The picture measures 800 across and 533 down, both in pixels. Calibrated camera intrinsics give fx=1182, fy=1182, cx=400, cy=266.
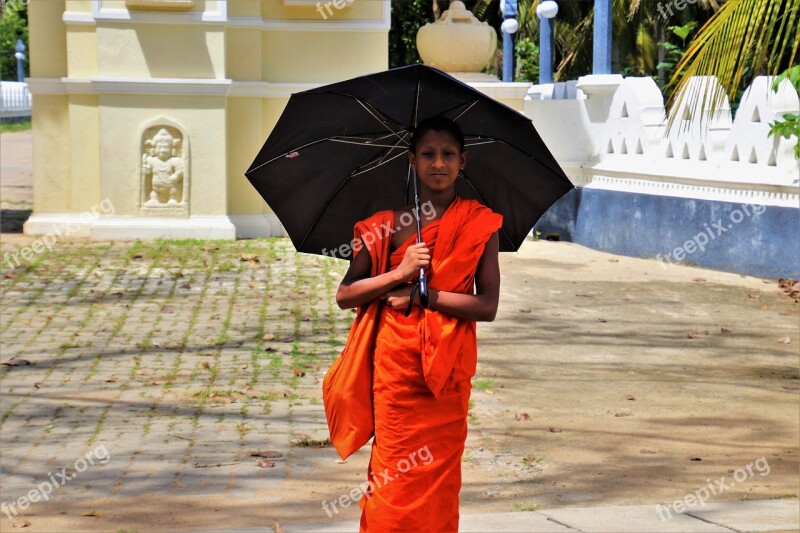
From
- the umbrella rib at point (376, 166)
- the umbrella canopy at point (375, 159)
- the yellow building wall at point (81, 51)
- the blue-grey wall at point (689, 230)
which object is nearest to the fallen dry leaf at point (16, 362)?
the umbrella canopy at point (375, 159)

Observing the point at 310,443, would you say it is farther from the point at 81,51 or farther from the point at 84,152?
the point at 81,51

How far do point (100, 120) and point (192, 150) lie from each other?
112 centimetres

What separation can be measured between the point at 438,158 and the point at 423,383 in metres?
0.79

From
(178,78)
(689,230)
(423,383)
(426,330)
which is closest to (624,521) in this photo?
(423,383)

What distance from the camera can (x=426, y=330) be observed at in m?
4.11

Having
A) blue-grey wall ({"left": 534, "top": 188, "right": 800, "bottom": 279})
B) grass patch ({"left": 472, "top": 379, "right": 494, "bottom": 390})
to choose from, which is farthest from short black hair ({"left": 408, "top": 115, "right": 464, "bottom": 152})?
blue-grey wall ({"left": 534, "top": 188, "right": 800, "bottom": 279})

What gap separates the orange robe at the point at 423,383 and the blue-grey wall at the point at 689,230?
26.0ft

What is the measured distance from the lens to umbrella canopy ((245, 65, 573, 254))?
435cm

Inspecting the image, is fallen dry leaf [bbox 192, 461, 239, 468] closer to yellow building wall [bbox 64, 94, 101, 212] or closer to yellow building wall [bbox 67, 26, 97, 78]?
yellow building wall [bbox 64, 94, 101, 212]

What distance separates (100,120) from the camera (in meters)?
13.9

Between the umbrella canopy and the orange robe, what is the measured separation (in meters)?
0.41

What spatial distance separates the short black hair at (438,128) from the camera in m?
4.16

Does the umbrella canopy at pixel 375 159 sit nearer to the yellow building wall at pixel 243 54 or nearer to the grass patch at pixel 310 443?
the grass patch at pixel 310 443

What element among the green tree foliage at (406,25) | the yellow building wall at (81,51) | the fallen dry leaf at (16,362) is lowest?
the fallen dry leaf at (16,362)
